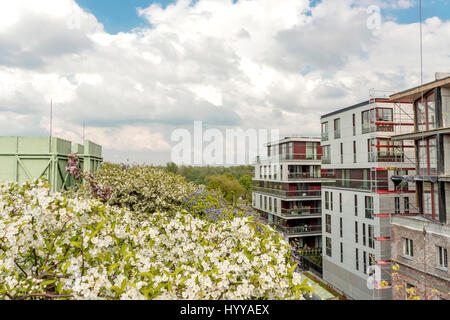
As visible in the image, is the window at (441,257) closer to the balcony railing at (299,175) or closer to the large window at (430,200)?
the large window at (430,200)

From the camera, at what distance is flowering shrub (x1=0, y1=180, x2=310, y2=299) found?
3.42 metres

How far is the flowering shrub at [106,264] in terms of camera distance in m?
3.42

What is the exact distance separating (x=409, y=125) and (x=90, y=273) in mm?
25208

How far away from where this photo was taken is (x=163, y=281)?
143 inches

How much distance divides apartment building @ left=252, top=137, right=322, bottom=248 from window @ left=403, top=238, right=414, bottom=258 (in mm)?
15950

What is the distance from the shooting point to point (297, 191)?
3550cm

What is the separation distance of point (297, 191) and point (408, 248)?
18.1 metres

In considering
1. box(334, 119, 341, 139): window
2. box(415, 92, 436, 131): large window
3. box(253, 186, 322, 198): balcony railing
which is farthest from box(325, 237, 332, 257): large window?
box(415, 92, 436, 131): large window

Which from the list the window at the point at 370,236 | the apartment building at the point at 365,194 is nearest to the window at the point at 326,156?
the apartment building at the point at 365,194

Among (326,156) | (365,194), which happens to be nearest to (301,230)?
(326,156)

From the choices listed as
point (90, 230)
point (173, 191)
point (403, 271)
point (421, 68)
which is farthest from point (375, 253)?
point (90, 230)

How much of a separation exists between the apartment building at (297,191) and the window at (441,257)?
60.8 feet

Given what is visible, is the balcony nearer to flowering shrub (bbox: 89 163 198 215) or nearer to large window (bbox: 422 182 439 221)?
large window (bbox: 422 182 439 221)
